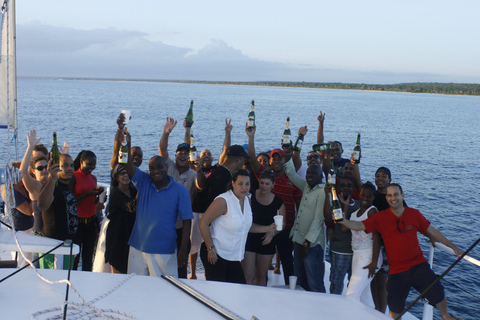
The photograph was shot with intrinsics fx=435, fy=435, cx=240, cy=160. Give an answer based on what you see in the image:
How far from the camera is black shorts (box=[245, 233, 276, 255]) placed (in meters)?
5.15

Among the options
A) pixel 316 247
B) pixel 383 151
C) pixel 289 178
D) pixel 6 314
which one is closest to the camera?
pixel 6 314

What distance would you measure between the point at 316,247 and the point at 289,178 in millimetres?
1050

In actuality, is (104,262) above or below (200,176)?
below

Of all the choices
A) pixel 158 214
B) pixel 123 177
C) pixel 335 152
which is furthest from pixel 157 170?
pixel 335 152

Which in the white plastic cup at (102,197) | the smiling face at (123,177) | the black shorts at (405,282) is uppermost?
the smiling face at (123,177)

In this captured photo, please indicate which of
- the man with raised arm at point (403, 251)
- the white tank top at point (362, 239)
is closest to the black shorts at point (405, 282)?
the man with raised arm at point (403, 251)

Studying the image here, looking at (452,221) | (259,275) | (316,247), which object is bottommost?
(452,221)

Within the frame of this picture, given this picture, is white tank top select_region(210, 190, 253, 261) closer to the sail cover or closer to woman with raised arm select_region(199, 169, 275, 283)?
woman with raised arm select_region(199, 169, 275, 283)

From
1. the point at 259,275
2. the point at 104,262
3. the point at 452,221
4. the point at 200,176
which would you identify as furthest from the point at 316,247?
the point at 452,221

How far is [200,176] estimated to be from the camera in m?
5.10

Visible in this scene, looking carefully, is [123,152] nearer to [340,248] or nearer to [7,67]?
[7,67]

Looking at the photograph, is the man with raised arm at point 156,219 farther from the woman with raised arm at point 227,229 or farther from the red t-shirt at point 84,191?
the red t-shirt at point 84,191

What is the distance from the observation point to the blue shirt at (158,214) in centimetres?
438

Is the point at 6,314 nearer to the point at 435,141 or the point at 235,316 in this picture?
the point at 235,316
